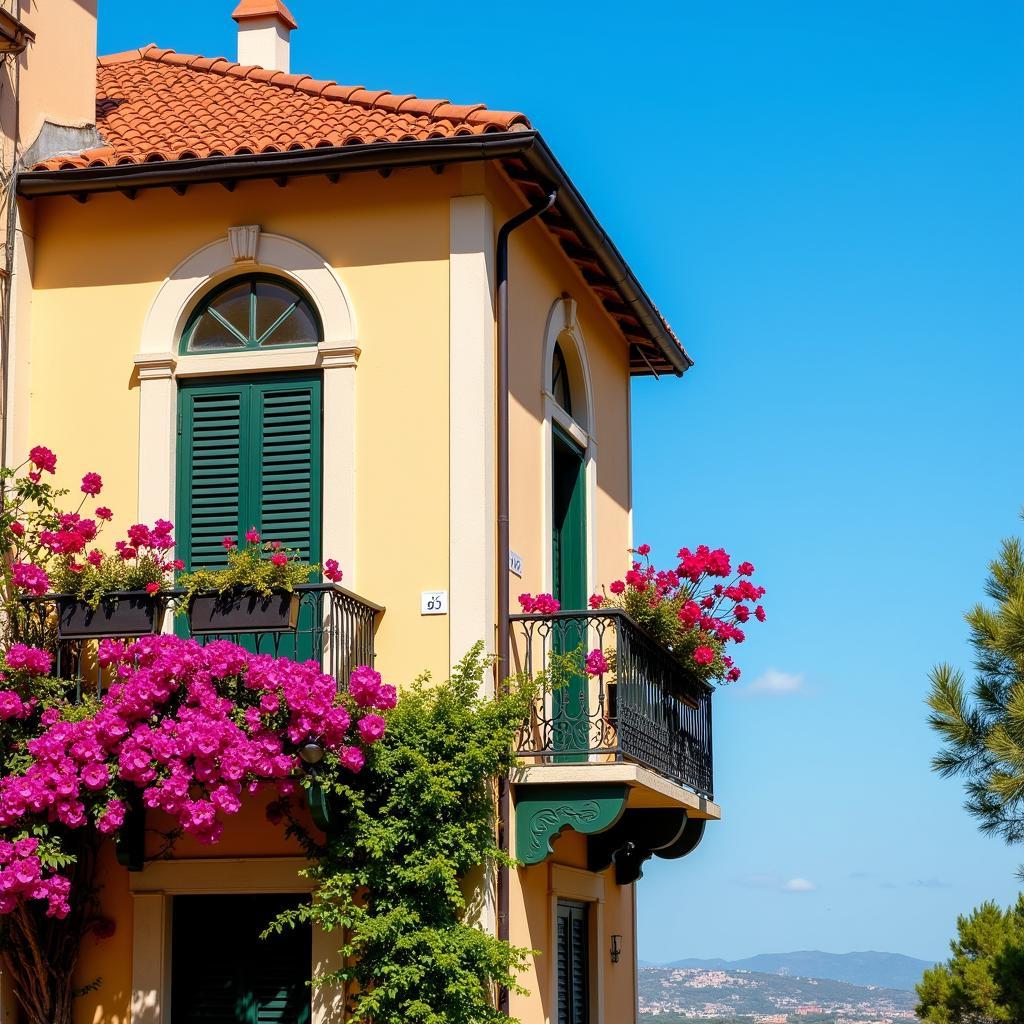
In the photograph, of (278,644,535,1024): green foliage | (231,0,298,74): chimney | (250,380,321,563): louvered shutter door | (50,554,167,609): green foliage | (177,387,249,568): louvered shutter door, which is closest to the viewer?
(278,644,535,1024): green foliage

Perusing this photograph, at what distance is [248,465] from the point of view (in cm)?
1292

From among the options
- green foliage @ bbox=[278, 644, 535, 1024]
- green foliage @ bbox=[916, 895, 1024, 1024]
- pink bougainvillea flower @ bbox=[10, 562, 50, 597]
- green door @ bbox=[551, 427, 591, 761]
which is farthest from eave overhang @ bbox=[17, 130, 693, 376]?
green foliage @ bbox=[916, 895, 1024, 1024]

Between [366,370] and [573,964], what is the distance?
4962 mm

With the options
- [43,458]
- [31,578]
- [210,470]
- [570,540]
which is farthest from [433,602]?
[570,540]

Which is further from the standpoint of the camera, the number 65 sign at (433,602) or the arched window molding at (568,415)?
the arched window molding at (568,415)

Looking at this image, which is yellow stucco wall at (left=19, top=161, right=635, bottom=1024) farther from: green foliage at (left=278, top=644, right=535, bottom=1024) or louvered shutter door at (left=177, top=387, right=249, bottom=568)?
green foliage at (left=278, top=644, right=535, bottom=1024)

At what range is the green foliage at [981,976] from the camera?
23125mm

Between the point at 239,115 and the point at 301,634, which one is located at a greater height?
the point at 239,115

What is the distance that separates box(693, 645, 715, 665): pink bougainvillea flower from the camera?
46.2 feet

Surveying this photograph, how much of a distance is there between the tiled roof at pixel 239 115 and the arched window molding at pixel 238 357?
2.48 feet

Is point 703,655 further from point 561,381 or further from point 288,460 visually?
point 288,460

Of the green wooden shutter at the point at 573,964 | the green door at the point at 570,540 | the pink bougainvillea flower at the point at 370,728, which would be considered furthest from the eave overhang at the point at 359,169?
the green wooden shutter at the point at 573,964

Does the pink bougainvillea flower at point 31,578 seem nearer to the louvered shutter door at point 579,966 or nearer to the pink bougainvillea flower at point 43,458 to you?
the pink bougainvillea flower at point 43,458

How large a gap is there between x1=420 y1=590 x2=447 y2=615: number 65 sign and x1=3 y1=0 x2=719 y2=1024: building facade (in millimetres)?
21
